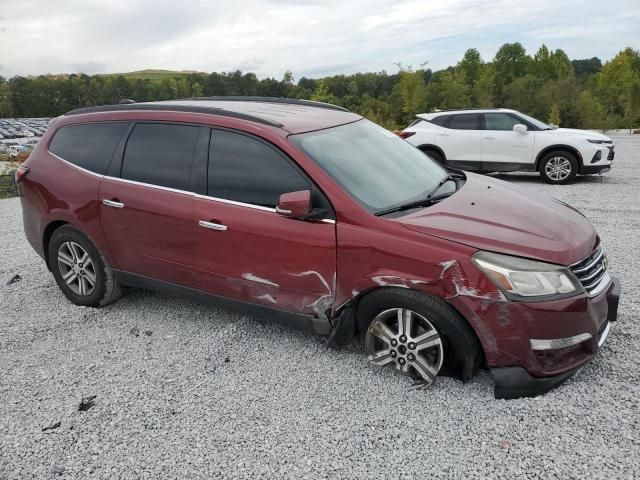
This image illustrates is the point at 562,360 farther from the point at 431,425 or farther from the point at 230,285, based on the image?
the point at 230,285

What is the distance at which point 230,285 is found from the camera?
12.5 ft

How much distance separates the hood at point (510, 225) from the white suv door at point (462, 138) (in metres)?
7.58

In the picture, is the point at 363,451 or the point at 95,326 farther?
the point at 95,326

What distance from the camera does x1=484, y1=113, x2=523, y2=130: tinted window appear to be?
10859 millimetres

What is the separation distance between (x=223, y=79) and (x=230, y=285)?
6856cm

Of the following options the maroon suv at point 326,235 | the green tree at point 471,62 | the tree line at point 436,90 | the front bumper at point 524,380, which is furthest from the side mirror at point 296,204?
the green tree at point 471,62

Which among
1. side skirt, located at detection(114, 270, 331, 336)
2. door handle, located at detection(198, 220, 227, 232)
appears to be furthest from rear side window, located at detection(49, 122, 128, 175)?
door handle, located at detection(198, 220, 227, 232)

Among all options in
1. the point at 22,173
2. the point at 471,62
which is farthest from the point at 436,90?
the point at 22,173

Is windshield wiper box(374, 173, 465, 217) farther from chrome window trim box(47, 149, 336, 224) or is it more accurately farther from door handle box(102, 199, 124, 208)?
door handle box(102, 199, 124, 208)

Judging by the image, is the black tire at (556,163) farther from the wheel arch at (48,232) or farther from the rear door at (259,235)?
the wheel arch at (48,232)

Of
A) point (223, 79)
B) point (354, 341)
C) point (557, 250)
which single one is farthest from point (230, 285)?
point (223, 79)

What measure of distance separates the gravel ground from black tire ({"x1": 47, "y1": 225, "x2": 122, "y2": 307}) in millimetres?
323

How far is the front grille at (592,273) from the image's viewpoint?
3.05 meters

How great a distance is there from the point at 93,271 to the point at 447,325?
10.8ft
